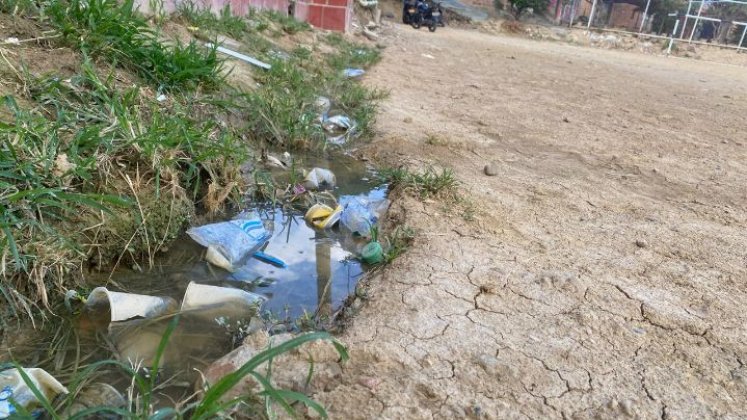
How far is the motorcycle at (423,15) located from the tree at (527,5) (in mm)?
5705

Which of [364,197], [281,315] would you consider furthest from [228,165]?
[281,315]

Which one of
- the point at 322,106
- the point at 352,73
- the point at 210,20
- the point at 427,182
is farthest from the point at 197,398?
the point at 352,73

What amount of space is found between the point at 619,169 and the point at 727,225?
740mm

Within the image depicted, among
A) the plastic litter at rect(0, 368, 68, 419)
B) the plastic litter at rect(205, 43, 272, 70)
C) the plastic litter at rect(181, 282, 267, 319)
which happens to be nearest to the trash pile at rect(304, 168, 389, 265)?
the plastic litter at rect(181, 282, 267, 319)

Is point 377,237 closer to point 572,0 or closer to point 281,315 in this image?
point 281,315

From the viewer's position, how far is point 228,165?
2.06 meters

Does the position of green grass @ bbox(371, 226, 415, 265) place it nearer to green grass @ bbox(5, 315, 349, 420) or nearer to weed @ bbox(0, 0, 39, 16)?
green grass @ bbox(5, 315, 349, 420)

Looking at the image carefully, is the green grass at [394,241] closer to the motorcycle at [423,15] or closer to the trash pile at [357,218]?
the trash pile at [357,218]

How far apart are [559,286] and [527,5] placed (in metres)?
20.4

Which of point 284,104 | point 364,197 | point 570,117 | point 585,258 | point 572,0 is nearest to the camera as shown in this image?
point 585,258

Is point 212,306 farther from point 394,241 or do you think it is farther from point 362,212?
point 362,212

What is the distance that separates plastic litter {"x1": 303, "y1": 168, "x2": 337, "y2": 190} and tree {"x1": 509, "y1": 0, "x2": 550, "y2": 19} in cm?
1960

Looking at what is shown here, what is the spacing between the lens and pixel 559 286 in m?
1.64

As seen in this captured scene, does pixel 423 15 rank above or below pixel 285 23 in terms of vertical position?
above
